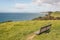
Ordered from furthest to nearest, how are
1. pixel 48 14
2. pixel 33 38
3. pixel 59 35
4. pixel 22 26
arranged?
1. pixel 48 14
2. pixel 22 26
3. pixel 59 35
4. pixel 33 38

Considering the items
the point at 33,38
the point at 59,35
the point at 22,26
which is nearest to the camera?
the point at 33,38

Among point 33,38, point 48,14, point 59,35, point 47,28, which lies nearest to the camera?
point 33,38

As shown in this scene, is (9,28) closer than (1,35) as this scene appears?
No

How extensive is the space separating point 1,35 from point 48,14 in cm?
783

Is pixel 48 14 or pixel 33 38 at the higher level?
pixel 48 14

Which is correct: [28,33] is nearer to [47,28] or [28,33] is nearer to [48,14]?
[47,28]

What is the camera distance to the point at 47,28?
12.6 m

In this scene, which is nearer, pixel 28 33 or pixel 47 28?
pixel 28 33

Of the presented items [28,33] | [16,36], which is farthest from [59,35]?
[16,36]

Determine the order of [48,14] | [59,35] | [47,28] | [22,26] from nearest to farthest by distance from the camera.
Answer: [59,35] < [47,28] < [22,26] < [48,14]

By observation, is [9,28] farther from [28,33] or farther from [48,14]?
[48,14]

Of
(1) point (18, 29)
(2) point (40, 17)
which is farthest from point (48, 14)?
(1) point (18, 29)

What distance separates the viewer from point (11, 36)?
1095 centimetres

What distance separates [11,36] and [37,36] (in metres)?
2.03
